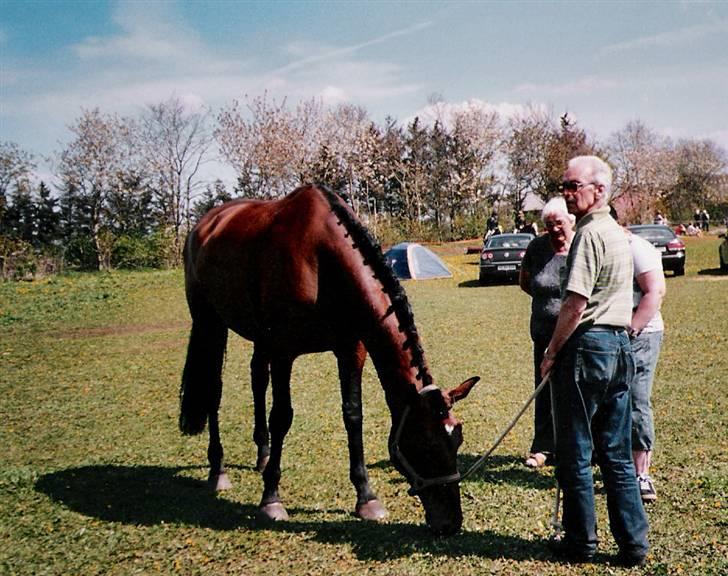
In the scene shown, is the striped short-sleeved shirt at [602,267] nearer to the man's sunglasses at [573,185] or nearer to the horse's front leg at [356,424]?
the man's sunglasses at [573,185]

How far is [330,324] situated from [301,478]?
5.18 ft

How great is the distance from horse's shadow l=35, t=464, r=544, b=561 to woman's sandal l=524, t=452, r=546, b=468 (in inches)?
53.7

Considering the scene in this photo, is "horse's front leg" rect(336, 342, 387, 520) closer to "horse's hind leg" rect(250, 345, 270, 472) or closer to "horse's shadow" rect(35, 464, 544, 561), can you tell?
"horse's shadow" rect(35, 464, 544, 561)

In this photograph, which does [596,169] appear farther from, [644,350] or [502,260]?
[502,260]

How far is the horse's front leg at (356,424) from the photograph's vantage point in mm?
4410

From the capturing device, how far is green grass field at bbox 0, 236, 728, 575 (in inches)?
150

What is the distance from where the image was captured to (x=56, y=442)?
21.7 feet

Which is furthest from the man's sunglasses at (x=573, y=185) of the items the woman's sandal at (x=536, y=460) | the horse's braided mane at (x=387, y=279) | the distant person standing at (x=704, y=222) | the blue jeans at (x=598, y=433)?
the distant person standing at (x=704, y=222)

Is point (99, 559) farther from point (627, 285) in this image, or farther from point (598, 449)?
point (627, 285)

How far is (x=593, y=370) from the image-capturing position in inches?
134

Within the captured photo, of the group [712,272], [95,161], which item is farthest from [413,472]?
[95,161]

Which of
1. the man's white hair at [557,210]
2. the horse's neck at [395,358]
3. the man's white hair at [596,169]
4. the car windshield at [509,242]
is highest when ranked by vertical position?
the man's white hair at [596,169]

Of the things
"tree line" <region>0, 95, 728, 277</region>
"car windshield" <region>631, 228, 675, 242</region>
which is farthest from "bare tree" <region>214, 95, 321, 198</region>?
"car windshield" <region>631, 228, 675, 242</region>

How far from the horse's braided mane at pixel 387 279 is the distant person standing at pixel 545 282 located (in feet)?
4.74
